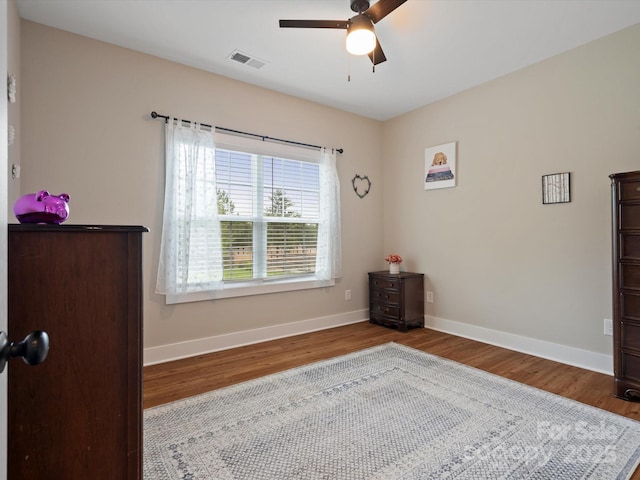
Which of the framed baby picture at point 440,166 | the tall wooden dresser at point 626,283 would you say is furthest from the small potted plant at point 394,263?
the tall wooden dresser at point 626,283

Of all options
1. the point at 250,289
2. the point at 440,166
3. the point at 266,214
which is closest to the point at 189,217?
the point at 266,214

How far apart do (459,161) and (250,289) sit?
2637mm

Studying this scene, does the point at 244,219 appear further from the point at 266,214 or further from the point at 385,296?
the point at 385,296

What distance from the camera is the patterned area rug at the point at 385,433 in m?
1.58

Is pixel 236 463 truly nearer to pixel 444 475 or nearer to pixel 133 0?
pixel 444 475

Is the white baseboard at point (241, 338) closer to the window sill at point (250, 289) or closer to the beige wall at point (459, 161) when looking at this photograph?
the beige wall at point (459, 161)

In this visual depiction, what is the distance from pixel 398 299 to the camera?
387 cm

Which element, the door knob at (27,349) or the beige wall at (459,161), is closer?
the door knob at (27,349)

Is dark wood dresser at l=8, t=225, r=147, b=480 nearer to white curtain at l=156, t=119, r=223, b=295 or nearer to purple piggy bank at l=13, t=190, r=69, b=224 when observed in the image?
purple piggy bank at l=13, t=190, r=69, b=224

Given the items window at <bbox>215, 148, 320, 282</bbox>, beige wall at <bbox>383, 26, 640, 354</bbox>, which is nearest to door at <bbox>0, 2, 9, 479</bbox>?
window at <bbox>215, 148, 320, 282</bbox>

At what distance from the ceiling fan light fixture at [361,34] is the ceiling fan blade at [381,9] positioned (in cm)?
4

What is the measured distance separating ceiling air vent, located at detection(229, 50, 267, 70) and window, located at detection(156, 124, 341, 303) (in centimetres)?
68

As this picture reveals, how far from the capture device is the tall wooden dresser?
2.16m

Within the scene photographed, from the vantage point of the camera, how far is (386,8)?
208 centimetres
